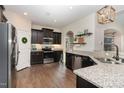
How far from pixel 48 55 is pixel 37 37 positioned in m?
1.44

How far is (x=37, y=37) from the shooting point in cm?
721

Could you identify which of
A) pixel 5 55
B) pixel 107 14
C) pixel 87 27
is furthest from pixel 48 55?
pixel 107 14

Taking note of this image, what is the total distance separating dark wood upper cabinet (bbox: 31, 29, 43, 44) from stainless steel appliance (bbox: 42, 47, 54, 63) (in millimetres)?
667

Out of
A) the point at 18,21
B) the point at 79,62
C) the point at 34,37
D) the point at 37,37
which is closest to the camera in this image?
the point at 79,62

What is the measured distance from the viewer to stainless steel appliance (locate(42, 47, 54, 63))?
24.3ft

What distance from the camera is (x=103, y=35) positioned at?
187 inches

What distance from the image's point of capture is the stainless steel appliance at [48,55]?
7.42m

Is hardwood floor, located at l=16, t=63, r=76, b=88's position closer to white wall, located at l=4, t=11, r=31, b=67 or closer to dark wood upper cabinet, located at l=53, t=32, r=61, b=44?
white wall, located at l=4, t=11, r=31, b=67

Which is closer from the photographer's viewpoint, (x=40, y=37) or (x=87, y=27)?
(x=87, y=27)

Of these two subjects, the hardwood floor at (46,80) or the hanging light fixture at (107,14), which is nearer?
the hanging light fixture at (107,14)

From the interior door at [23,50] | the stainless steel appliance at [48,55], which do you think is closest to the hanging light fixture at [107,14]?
the interior door at [23,50]

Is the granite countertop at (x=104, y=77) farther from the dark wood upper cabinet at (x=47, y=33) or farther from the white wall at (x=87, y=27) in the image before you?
the dark wood upper cabinet at (x=47, y=33)

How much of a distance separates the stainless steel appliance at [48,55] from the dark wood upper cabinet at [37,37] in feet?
2.19

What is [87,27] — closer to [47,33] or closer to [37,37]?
[47,33]
